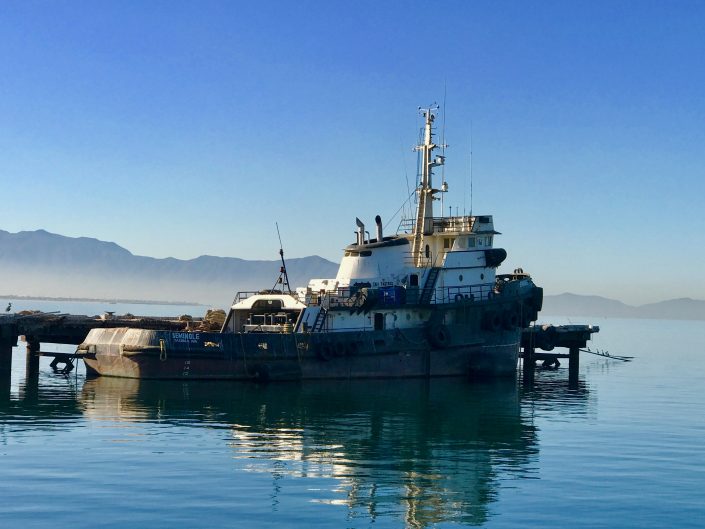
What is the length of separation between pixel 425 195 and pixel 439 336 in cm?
834

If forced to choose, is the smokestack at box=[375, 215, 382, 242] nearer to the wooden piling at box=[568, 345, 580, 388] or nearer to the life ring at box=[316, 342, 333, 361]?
the life ring at box=[316, 342, 333, 361]

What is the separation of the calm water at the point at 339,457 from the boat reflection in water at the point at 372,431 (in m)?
0.09

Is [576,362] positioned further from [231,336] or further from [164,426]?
[164,426]

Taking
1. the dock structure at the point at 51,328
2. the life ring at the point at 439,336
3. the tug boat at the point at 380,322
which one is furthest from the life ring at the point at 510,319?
the dock structure at the point at 51,328

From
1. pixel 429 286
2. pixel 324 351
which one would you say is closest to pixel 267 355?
pixel 324 351

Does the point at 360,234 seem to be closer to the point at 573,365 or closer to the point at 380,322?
the point at 380,322

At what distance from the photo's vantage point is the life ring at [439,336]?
153 ft

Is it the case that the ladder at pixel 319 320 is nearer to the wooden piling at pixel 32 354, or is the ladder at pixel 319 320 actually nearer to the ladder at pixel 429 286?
the ladder at pixel 429 286

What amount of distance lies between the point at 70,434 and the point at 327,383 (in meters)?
17.6

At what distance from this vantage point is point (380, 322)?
152 ft

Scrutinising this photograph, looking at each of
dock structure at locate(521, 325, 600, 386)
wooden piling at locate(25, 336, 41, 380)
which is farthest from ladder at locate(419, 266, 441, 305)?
wooden piling at locate(25, 336, 41, 380)

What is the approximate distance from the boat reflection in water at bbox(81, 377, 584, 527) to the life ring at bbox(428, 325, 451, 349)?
207cm

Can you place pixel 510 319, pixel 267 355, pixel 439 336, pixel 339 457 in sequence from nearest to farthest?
pixel 339 457 < pixel 267 355 < pixel 439 336 < pixel 510 319

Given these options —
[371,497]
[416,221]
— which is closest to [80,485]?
[371,497]
